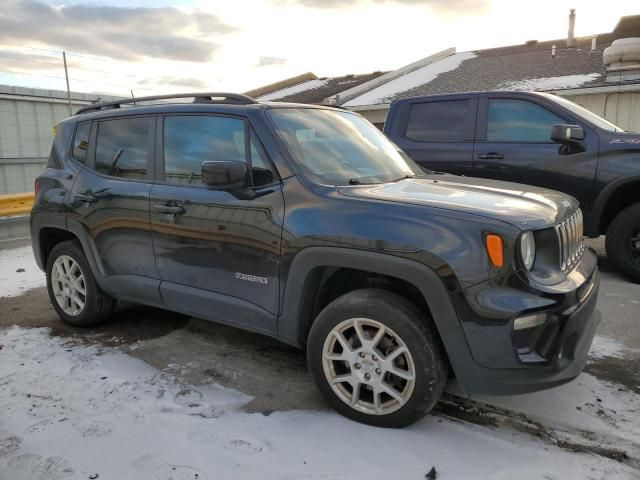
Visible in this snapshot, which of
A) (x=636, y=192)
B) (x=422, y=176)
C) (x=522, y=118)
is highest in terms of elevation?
(x=522, y=118)

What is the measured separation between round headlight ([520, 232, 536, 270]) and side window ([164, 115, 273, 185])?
1.50 meters

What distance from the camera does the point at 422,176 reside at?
3.85m

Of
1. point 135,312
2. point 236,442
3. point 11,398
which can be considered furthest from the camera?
point 135,312

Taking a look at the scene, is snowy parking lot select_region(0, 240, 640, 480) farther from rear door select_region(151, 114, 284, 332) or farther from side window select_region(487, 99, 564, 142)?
side window select_region(487, 99, 564, 142)

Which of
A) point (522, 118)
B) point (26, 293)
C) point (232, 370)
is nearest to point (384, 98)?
point (522, 118)

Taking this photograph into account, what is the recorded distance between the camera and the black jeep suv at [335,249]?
260 cm

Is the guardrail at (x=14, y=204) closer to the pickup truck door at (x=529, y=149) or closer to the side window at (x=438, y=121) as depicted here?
the side window at (x=438, y=121)

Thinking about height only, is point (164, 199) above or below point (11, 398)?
above

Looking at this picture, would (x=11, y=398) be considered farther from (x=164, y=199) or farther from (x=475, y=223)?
(x=475, y=223)

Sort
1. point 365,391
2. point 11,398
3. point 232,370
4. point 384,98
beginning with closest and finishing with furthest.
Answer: point 365,391
point 11,398
point 232,370
point 384,98

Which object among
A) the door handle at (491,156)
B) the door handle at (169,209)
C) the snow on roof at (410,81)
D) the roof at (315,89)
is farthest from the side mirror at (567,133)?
the roof at (315,89)

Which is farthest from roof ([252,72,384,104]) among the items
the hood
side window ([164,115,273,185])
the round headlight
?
the round headlight

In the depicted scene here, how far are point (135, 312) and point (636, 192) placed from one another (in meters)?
5.24

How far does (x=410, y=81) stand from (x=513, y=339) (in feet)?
52.7
